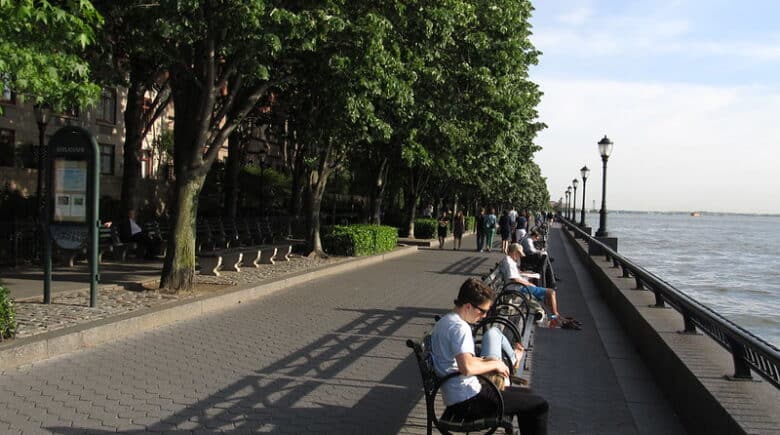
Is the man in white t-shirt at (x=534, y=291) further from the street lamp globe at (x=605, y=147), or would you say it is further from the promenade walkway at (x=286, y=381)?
the street lamp globe at (x=605, y=147)

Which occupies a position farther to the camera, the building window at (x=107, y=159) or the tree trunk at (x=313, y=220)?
the building window at (x=107, y=159)

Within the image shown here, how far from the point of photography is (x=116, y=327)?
8406 millimetres

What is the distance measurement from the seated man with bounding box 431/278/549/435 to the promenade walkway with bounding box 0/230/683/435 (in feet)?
3.25

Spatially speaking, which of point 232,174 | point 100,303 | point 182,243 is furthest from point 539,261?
point 232,174

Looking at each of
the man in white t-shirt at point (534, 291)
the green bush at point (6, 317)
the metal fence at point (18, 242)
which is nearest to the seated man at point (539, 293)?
the man in white t-shirt at point (534, 291)

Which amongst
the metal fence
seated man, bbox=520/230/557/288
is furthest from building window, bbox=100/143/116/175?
seated man, bbox=520/230/557/288

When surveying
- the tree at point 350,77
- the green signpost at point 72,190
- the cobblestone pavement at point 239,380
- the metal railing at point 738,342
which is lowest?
the cobblestone pavement at point 239,380

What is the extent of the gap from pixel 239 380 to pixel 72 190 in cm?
478

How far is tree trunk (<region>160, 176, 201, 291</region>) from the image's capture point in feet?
37.6

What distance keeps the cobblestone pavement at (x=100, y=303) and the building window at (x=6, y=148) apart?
20047 mm

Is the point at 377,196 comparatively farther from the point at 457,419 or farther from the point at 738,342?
the point at 457,419

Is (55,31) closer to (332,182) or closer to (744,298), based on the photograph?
(744,298)

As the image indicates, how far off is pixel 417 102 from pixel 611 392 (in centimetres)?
1180

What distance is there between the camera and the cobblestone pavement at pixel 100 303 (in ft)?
27.4
